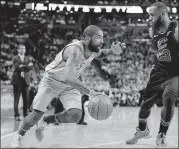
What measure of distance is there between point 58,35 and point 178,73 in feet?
72.5

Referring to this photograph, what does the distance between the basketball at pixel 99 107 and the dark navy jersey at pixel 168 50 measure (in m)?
0.77

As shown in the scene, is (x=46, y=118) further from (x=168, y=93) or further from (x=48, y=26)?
(x=48, y=26)

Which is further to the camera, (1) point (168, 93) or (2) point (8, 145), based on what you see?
(2) point (8, 145)

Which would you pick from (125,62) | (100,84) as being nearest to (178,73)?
(100,84)

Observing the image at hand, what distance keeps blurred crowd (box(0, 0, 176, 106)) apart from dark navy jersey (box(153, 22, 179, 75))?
14.8 metres

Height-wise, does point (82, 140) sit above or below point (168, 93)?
below

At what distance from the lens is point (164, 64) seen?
477cm

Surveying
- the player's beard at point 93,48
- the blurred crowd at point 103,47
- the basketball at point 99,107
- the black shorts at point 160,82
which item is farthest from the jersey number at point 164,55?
the blurred crowd at point 103,47

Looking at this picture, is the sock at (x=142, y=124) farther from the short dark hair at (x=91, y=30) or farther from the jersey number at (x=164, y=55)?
the short dark hair at (x=91, y=30)

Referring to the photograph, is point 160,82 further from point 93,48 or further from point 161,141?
point 93,48

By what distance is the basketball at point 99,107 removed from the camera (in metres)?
4.44

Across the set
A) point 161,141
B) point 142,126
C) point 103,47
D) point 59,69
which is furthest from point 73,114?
point 103,47

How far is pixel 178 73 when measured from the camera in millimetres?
4738

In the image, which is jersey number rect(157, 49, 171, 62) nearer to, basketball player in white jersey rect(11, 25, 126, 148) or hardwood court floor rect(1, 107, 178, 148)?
basketball player in white jersey rect(11, 25, 126, 148)
